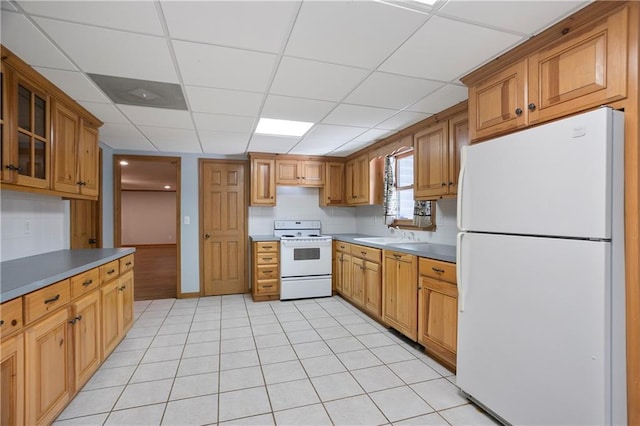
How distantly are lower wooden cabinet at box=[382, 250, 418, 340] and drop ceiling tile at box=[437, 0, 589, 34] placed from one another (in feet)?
6.01

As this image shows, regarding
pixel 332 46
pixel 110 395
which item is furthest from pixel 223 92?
pixel 110 395

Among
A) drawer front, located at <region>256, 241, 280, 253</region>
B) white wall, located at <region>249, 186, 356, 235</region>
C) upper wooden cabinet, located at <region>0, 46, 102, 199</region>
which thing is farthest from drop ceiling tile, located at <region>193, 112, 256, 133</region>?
white wall, located at <region>249, 186, 356, 235</region>

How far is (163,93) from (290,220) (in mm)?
2986

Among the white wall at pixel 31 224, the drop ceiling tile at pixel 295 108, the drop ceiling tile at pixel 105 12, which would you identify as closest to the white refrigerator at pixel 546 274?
the drop ceiling tile at pixel 295 108

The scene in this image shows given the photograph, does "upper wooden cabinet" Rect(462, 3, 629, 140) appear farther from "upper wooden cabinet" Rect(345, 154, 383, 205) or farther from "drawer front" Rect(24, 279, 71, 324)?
"drawer front" Rect(24, 279, 71, 324)

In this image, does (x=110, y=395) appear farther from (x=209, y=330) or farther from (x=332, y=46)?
(x=332, y=46)

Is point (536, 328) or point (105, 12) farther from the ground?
point (105, 12)

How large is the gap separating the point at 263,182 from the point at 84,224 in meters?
2.29

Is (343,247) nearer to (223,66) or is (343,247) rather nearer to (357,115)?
(357,115)

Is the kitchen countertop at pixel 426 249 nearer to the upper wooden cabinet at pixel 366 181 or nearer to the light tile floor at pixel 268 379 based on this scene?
the upper wooden cabinet at pixel 366 181

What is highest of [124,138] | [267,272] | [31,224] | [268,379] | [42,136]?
[124,138]

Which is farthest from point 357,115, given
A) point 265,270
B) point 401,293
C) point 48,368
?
point 48,368

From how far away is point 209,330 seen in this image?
10.6 ft

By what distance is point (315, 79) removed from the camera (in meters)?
2.09
